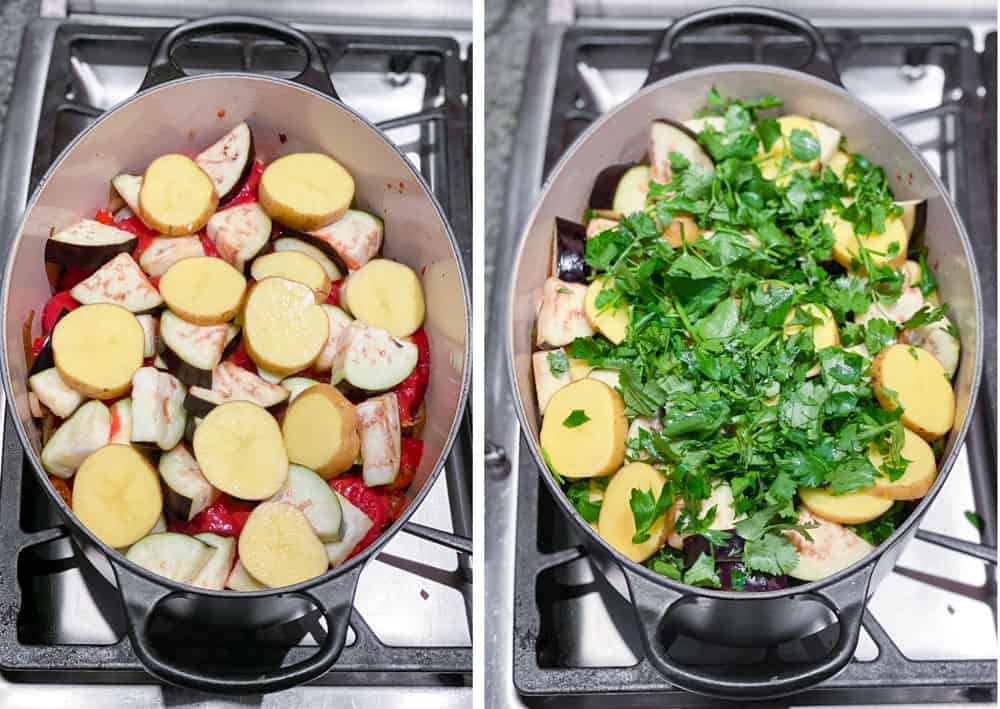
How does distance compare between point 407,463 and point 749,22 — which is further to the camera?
point 749,22

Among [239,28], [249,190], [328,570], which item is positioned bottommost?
[328,570]

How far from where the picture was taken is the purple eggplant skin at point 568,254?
46.6 inches

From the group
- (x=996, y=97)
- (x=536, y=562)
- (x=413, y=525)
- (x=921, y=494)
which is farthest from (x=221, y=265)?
(x=996, y=97)

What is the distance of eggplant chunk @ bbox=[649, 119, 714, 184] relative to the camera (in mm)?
1235

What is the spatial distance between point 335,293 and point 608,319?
304mm

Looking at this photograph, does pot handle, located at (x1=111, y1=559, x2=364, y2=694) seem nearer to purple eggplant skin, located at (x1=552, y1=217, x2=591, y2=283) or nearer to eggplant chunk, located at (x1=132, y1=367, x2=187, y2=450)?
eggplant chunk, located at (x1=132, y1=367, x2=187, y2=450)

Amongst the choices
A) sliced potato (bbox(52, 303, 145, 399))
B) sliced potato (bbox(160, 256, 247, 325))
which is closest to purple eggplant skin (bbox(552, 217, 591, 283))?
sliced potato (bbox(160, 256, 247, 325))

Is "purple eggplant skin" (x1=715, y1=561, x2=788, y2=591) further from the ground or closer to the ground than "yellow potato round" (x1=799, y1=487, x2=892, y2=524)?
closer to the ground

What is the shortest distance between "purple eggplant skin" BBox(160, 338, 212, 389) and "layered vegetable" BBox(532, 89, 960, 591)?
1.12 feet

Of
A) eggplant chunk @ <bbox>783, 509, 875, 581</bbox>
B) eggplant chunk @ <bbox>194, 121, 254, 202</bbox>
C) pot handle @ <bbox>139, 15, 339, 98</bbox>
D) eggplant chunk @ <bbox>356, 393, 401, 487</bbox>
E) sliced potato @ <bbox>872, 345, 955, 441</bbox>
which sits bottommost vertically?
eggplant chunk @ <bbox>783, 509, 875, 581</bbox>

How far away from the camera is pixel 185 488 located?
1082mm

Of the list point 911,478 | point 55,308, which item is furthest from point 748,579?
point 55,308

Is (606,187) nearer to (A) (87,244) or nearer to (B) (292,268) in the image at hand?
(B) (292,268)

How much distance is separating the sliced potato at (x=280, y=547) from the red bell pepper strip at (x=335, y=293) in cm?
25
